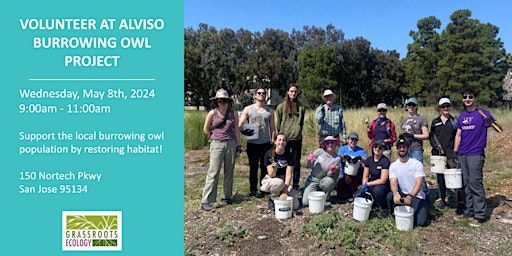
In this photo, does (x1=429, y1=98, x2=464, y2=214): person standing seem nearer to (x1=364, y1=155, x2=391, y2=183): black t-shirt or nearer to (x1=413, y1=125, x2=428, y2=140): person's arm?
(x1=413, y1=125, x2=428, y2=140): person's arm

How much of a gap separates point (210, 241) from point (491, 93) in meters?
25.1

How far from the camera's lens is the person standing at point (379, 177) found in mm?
4254

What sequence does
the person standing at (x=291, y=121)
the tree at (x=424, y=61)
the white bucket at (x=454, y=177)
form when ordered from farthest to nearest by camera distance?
the tree at (x=424, y=61) < the person standing at (x=291, y=121) < the white bucket at (x=454, y=177)

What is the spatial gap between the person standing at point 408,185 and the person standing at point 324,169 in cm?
71

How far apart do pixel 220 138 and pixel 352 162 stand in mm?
1719

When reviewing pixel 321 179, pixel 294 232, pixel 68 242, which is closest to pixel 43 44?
pixel 68 242

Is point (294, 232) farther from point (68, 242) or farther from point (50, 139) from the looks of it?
point (50, 139)

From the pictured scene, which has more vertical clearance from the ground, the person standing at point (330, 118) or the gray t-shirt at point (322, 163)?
the person standing at point (330, 118)

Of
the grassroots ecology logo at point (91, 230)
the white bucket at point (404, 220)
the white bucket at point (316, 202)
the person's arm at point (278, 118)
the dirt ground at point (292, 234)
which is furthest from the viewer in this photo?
the person's arm at point (278, 118)

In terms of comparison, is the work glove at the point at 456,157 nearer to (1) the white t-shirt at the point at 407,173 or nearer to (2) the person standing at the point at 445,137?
(2) the person standing at the point at 445,137

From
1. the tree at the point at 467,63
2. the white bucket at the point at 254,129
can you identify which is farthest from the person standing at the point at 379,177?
the tree at the point at 467,63

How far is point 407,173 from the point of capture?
13.5 feet

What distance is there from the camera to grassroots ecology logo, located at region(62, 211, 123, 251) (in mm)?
2783

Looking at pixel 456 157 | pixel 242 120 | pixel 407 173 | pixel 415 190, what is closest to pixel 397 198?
pixel 415 190
